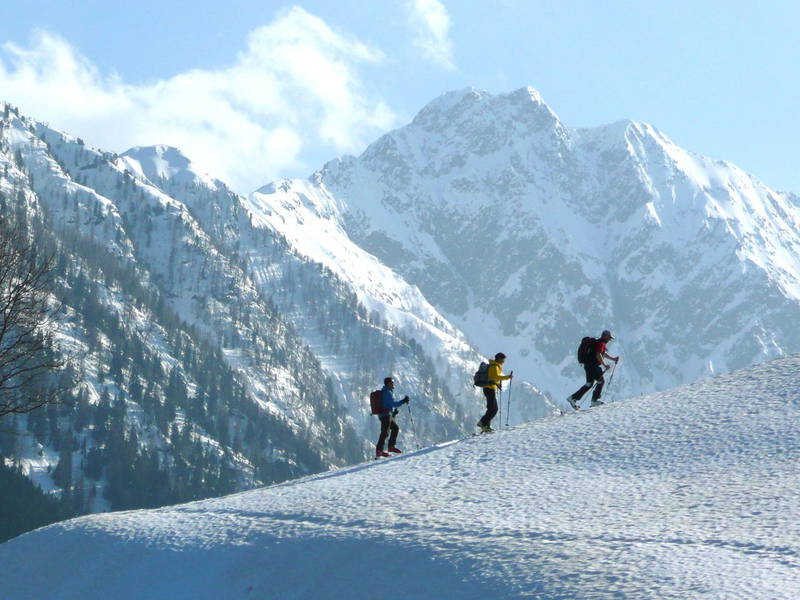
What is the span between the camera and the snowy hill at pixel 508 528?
47.1ft

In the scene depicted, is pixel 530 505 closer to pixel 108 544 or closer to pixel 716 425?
pixel 716 425

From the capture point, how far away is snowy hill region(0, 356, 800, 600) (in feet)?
47.1

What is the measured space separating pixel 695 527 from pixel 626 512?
1507 mm

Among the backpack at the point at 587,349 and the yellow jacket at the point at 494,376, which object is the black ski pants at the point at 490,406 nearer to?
the yellow jacket at the point at 494,376

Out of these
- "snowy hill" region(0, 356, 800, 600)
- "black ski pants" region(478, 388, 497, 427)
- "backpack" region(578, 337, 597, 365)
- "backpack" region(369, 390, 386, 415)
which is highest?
"backpack" region(578, 337, 597, 365)

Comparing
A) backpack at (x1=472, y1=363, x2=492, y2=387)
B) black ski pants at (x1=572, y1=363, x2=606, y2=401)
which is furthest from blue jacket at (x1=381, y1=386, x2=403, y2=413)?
black ski pants at (x1=572, y1=363, x2=606, y2=401)

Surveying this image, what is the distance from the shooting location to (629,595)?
13.2m

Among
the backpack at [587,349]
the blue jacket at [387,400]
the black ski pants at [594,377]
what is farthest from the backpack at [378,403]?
the backpack at [587,349]

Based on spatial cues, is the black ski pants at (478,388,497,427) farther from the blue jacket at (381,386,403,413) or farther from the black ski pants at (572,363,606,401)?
the blue jacket at (381,386,403,413)

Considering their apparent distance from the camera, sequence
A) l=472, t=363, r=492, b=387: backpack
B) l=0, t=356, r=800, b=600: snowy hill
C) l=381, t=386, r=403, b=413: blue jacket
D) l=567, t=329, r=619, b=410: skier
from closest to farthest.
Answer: l=0, t=356, r=800, b=600: snowy hill
l=472, t=363, r=492, b=387: backpack
l=567, t=329, r=619, b=410: skier
l=381, t=386, r=403, b=413: blue jacket

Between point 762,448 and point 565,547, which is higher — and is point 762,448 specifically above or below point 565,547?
above

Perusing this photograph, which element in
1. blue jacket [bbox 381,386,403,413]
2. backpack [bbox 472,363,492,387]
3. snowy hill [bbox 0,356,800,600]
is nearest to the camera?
snowy hill [bbox 0,356,800,600]

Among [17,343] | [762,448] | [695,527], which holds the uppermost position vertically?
[17,343]

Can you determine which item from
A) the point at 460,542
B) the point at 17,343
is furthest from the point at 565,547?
→ the point at 17,343
